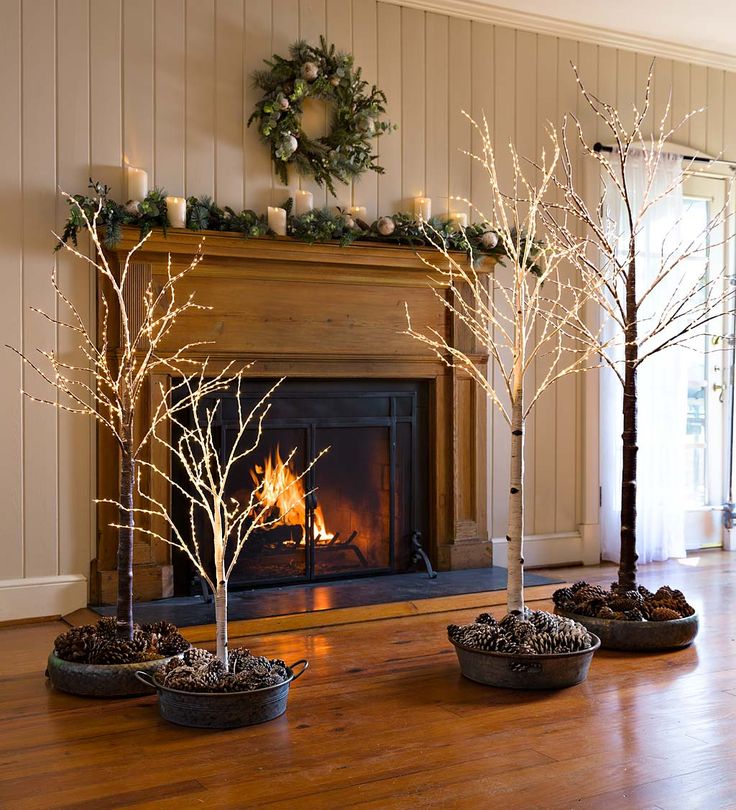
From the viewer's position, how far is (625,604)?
392 centimetres

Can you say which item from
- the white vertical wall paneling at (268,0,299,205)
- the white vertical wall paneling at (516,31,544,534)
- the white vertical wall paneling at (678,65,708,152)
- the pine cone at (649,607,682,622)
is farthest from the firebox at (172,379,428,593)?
the white vertical wall paneling at (678,65,708,152)

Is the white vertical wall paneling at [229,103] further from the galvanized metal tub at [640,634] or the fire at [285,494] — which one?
the galvanized metal tub at [640,634]

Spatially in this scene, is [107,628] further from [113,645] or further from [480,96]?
[480,96]

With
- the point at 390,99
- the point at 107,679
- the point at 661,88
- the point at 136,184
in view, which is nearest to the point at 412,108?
the point at 390,99

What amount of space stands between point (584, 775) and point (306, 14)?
3.66 m

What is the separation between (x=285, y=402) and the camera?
4.84m

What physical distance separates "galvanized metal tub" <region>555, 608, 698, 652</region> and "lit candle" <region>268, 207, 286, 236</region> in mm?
2186

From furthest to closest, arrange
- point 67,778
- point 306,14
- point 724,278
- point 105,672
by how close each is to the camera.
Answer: point 724,278 < point 306,14 < point 105,672 < point 67,778

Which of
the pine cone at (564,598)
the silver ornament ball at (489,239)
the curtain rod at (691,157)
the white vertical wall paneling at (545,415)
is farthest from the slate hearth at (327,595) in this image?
the curtain rod at (691,157)

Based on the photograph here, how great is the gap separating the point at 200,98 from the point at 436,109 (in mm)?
1237

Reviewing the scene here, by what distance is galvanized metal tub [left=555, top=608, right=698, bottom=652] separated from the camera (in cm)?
381

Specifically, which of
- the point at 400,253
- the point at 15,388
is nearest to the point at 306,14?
the point at 400,253

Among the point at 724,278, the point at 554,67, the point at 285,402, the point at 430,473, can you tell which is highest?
the point at 554,67

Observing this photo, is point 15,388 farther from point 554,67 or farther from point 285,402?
point 554,67
